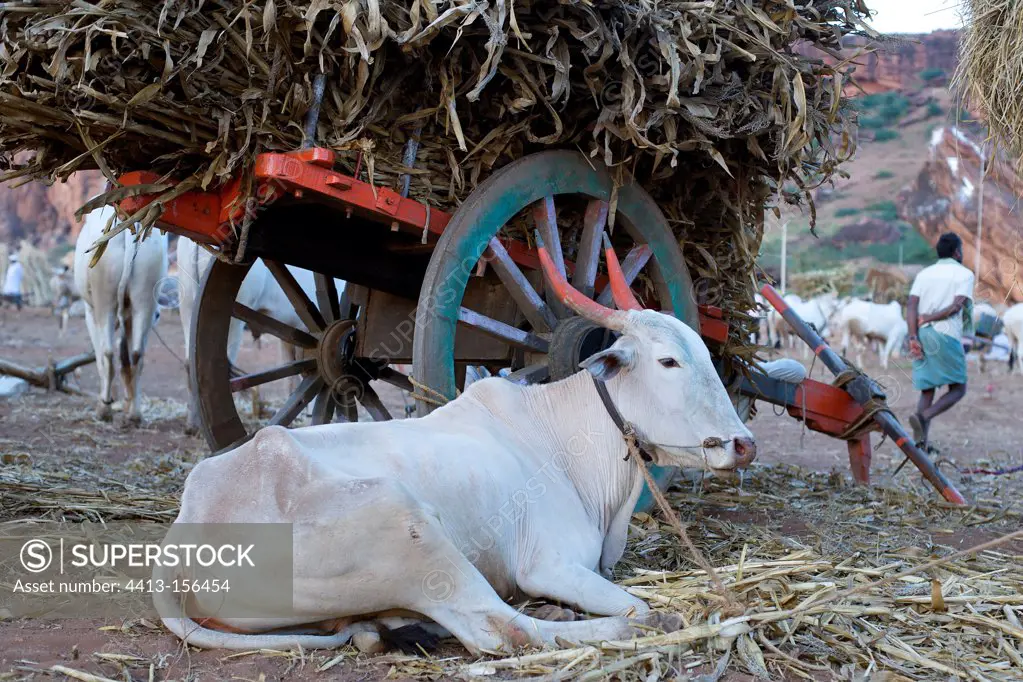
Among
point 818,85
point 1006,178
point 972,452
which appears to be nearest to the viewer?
point 818,85

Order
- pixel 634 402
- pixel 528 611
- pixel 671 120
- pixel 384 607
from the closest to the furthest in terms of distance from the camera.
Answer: pixel 384 607 < pixel 528 611 < pixel 634 402 < pixel 671 120

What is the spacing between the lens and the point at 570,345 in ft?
12.5

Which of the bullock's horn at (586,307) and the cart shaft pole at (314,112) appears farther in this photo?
the cart shaft pole at (314,112)

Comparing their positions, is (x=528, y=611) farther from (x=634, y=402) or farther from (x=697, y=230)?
(x=697, y=230)

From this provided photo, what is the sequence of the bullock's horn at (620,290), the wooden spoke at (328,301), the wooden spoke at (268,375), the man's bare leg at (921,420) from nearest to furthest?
the bullock's horn at (620,290), the wooden spoke at (268,375), the wooden spoke at (328,301), the man's bare leg at (921,420)

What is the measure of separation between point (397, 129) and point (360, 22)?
499mm

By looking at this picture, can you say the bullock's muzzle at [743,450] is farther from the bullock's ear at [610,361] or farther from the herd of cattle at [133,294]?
the herd of cattle at [133,294]

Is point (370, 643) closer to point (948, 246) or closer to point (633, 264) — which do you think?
point (633, 264)

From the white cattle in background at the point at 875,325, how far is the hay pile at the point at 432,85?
50.4 feet

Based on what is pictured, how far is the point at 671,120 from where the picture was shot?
3.97 m

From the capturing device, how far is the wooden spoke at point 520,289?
390cm

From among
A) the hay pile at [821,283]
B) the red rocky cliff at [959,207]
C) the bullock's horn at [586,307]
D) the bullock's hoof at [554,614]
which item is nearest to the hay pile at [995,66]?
the bullock's horn at [586,307]


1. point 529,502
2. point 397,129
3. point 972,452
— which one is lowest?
point 972,452

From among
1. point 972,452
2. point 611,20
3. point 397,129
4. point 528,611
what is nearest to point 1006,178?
point 611,20
